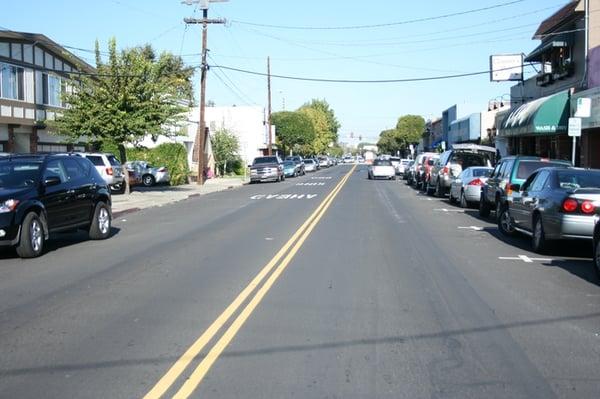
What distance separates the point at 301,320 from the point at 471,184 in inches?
637

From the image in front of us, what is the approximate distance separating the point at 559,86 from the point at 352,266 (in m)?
25.3

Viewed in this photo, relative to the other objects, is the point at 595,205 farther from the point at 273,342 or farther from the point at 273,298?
the point at 273,342

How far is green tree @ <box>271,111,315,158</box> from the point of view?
10219 centimetres

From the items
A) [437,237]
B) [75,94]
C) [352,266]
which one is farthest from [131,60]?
[352,266]

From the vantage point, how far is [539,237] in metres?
12.8

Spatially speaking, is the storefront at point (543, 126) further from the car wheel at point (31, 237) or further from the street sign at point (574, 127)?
the car wheel at point (31, 237)

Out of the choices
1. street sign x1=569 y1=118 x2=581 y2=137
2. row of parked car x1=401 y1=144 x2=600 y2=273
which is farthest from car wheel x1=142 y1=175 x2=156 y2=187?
street sign x1=569 y1=118 x2=581 y2=137

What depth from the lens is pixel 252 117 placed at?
7962 cm

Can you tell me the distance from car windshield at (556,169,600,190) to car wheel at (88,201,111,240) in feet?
31.9

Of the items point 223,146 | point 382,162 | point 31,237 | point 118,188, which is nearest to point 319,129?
point 223,146

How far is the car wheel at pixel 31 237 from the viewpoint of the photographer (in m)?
12.4

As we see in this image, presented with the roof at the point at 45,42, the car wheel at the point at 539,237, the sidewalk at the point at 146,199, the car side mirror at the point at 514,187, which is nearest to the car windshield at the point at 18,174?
the sidewalk at the point at 146,199

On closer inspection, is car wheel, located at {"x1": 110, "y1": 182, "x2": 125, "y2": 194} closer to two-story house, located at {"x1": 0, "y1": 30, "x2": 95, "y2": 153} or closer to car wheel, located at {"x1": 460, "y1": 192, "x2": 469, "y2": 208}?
two-story house, located at {"x1": 0, "y1": 30, "x2": 95, "y2": 153}

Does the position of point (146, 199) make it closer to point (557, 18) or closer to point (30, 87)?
point (30, 87)
